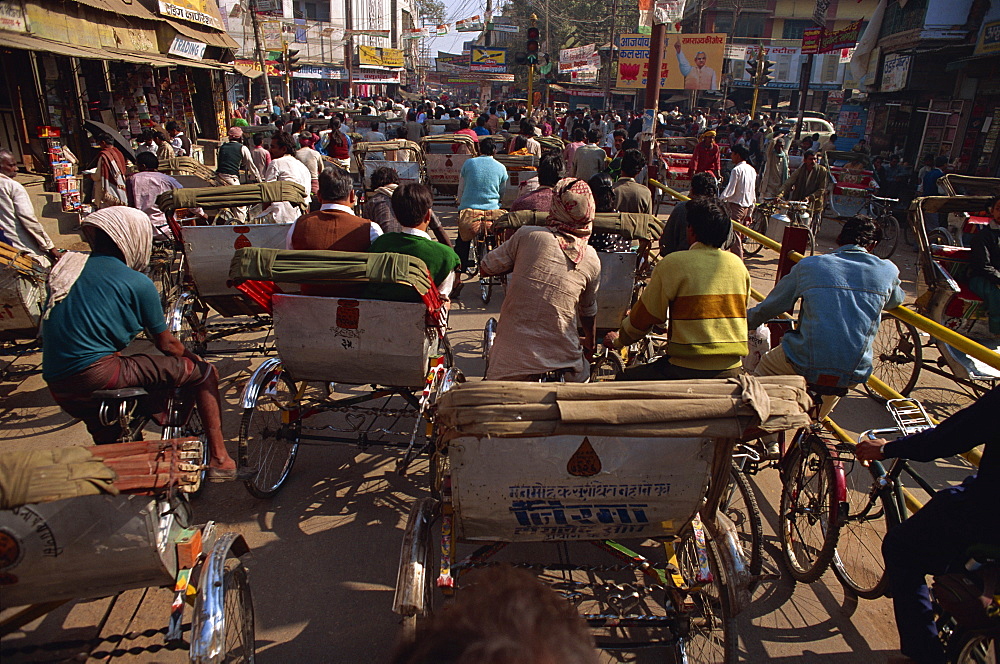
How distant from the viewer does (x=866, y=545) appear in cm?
346

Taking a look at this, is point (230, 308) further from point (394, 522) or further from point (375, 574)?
point (375, 574)

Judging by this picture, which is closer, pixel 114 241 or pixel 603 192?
pixel 114 241

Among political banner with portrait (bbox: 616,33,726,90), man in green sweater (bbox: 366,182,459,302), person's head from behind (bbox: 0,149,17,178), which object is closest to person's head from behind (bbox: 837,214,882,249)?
man in green sweater (bbox: 366,182,459,302)

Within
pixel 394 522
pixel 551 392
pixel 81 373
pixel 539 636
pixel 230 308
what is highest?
pixel 539 636

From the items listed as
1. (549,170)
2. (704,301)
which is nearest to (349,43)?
(549,170)

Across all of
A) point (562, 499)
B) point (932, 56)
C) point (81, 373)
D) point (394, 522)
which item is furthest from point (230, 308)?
point (932, 56)

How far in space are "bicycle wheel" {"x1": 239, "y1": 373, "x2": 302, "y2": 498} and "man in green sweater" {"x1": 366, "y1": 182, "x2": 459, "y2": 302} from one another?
0.97 metres

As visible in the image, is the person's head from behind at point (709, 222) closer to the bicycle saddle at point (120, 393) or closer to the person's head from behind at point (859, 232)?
the person's head from behind at point (859, 232)

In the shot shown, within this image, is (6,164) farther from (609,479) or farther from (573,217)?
(609,479)

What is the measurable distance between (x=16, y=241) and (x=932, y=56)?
1844 cm

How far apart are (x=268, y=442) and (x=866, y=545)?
143 inches

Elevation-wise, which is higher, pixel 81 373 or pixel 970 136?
pixel 970 136

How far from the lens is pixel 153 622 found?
2.93 meters

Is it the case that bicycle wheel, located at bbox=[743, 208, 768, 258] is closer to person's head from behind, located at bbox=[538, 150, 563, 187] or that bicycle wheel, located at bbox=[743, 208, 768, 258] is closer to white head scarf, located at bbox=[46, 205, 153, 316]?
person's head from behind, located at bbox=[538, 150, 563, 187]
